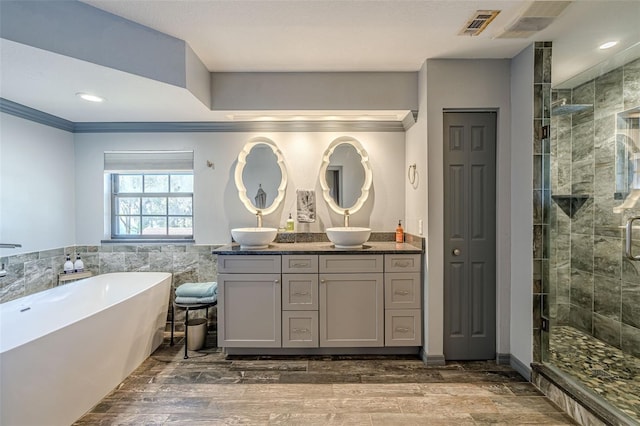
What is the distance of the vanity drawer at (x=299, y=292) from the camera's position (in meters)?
2.86

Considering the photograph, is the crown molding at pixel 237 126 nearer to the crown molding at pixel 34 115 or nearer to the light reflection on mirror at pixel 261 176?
the crown molding at pixel 34 115

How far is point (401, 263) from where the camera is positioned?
2.85 meters

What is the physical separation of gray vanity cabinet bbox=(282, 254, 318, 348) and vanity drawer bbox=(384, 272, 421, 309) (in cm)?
66

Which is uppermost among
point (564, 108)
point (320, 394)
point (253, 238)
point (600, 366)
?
point (564, 108)

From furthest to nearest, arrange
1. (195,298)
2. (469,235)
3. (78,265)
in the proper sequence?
(78,265), (195,298), (469,235)

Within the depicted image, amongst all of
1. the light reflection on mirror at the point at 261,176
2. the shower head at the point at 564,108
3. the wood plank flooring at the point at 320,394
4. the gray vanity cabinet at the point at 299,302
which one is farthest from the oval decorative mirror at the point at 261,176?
the shower head at the point at 564,108

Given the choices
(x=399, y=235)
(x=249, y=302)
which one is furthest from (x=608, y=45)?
(x=249, y=302)

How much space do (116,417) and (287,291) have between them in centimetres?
147

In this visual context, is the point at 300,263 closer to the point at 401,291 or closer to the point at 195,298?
the point at 401,291

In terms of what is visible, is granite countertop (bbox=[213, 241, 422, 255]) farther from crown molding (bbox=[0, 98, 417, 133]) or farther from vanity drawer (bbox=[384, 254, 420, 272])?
crown molding (bbox=[0, 98, 417, 133])

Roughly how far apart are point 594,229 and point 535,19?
6.73 feet

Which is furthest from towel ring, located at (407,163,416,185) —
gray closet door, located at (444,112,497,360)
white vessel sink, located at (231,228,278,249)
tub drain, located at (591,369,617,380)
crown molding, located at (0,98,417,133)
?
tub drain, located at (591,369,617,380)

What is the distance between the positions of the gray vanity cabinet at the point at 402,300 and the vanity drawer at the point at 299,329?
26.2 inches

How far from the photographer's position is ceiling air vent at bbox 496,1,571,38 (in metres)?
1.95
